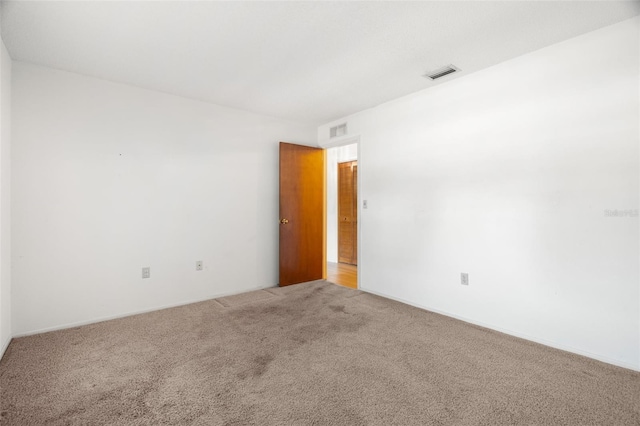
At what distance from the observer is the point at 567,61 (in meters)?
2.40

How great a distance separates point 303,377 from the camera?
202 cm

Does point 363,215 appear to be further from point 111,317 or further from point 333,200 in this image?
point 111,317

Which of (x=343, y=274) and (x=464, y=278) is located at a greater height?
(x=464, y=278)

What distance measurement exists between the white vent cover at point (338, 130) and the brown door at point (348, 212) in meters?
1.53

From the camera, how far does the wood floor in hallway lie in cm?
468

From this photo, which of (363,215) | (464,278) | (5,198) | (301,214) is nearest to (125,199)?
(5,198)

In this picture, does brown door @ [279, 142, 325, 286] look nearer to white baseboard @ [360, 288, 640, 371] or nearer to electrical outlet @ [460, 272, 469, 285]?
white baseboard @ [360, 288, 640, 371]

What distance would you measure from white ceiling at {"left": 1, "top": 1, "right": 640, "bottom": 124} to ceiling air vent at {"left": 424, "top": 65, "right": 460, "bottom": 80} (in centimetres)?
8

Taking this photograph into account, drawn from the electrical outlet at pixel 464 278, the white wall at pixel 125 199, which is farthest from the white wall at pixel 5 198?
the electrical outlet at pixel 464 278

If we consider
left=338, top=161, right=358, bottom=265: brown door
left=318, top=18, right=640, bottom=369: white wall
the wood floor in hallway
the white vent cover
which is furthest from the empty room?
left=338, top=161, right=358, bottom=265: brown door

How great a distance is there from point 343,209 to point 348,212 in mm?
179

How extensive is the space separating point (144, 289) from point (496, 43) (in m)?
4.24

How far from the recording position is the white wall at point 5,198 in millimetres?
2359

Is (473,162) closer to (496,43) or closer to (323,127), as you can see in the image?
(496,43)
